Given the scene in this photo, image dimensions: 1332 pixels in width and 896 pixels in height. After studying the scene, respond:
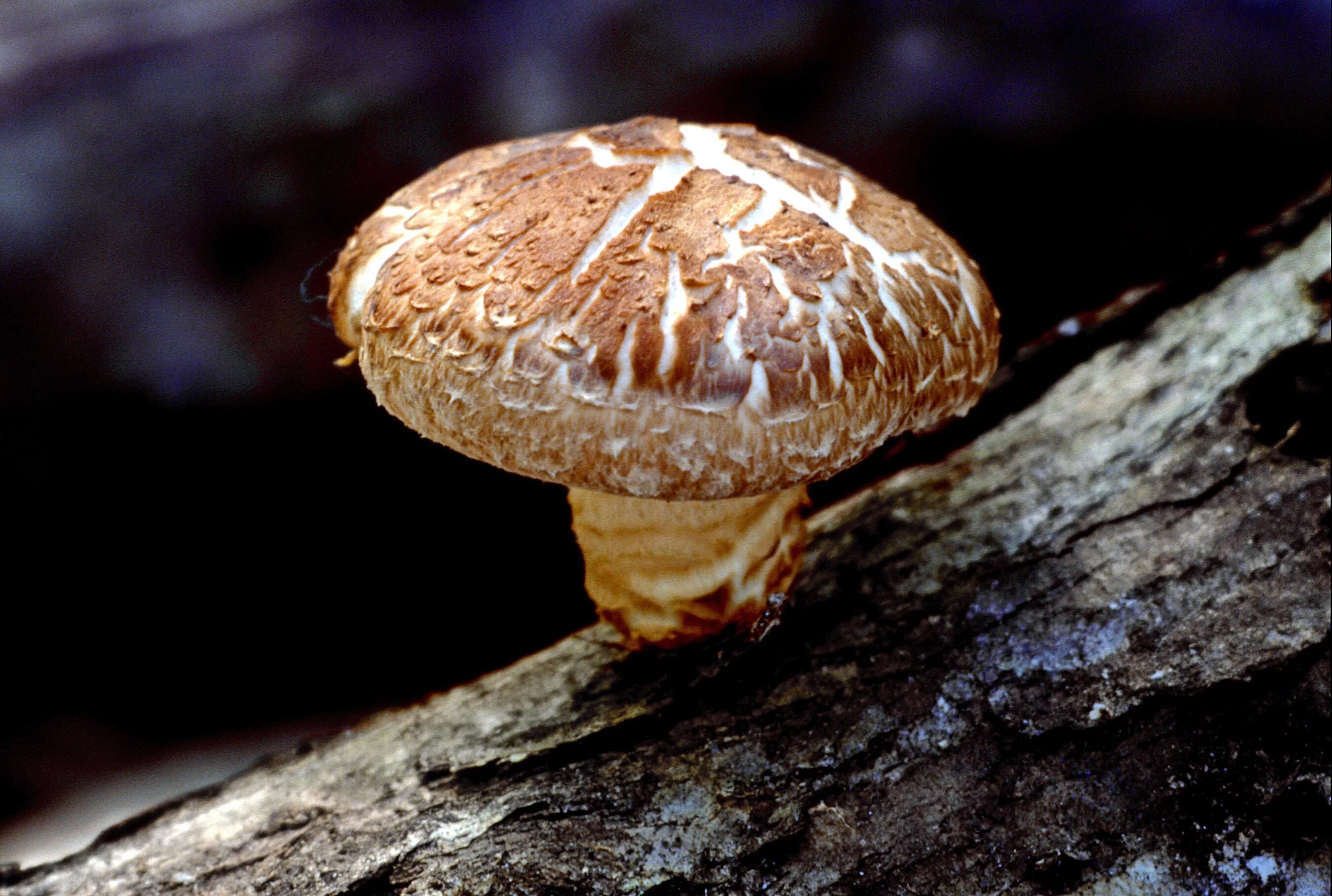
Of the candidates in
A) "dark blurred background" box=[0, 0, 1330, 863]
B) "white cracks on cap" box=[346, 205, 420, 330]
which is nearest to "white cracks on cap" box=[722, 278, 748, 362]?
"white cracks on cap" box=[346, 205, 420, 330]

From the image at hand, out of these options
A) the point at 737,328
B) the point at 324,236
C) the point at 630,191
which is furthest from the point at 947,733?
the point at 324,236

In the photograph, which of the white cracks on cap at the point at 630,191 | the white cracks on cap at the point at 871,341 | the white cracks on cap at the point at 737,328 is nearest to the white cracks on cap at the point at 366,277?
the white cracks on cap at the point at 630,191

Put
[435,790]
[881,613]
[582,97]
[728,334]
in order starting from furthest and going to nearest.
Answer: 1. [582,97]
2. [881,613]
3. [435,790]
4. [728,334]

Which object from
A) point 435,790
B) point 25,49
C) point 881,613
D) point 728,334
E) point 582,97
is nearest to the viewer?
point 728,334

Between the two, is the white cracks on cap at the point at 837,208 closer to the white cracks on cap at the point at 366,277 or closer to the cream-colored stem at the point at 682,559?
the cream-colored stem at the point at 682,559

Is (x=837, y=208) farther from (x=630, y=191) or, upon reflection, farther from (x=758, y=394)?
(x=758, y=394)

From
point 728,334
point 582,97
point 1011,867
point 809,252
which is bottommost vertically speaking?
point 1011,867

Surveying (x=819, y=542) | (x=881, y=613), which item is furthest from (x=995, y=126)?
(x=881, y=613)

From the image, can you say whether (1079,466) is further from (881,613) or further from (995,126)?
(995,126)
